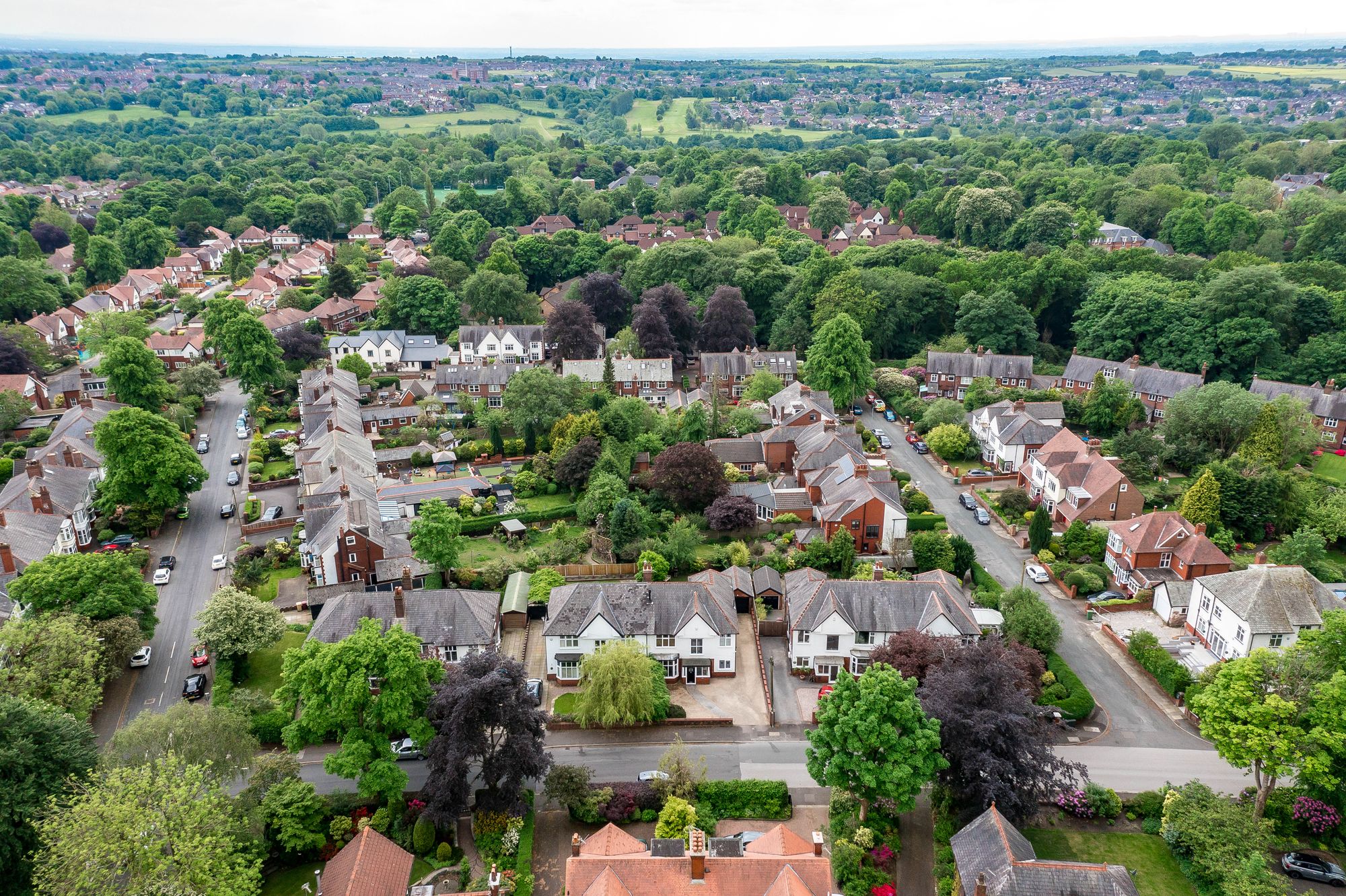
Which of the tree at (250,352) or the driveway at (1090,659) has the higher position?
the tree at (250,352)

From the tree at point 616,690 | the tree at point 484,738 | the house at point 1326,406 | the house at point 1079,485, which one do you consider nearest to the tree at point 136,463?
the tree at point 484,738

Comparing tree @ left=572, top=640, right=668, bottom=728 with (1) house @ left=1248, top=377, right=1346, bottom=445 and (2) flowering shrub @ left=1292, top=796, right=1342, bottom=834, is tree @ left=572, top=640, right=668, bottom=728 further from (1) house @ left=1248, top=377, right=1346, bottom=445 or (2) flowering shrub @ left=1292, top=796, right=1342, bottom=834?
(1) house @ left=1248, top=377, right=1346, bottom=445

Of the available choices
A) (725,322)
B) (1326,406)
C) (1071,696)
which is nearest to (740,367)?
(725,322)

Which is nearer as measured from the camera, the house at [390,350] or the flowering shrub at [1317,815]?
the flowering shrub at [1317,815]

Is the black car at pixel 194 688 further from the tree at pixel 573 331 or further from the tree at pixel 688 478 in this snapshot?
the tree at pixel 573 331

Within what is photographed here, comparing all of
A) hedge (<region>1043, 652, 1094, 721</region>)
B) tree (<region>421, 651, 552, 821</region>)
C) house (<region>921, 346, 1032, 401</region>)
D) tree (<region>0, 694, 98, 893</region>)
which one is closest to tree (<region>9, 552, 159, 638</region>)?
tree (<region>0, 694, 98, 893</region>)

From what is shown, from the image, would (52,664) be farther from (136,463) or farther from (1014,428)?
(1014,428)

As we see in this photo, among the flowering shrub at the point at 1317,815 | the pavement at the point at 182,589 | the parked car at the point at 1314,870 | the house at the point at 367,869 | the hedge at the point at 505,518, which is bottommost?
the pavement at the point at 182,589
